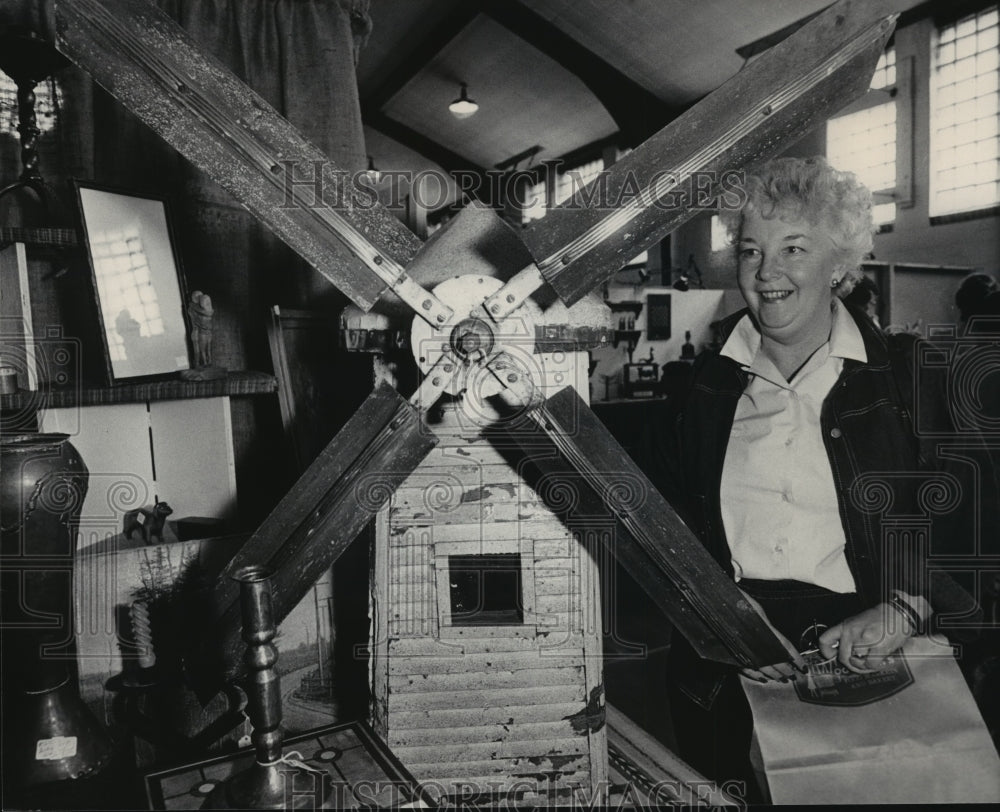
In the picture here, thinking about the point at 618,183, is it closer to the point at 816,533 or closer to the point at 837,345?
the point at 837,345

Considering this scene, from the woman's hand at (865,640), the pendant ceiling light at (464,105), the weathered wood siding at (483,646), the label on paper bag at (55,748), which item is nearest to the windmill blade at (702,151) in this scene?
the weathered wood siding at (483,646)

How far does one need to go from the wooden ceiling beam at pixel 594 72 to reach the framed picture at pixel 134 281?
20.2 ft

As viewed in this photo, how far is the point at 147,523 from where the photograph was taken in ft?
5.96

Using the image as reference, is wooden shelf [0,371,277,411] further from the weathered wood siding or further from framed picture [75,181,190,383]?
the weathered wood siding

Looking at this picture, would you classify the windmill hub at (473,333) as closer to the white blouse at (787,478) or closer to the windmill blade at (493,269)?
the windmill blade at (493,269)

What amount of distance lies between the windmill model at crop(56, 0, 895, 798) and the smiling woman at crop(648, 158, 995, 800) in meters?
0.23

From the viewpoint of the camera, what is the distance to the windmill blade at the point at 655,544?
3.84ft

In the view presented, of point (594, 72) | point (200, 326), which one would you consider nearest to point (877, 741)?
point (200, 326)

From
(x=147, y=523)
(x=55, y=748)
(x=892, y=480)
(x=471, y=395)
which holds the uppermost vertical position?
(x=471, y=395)

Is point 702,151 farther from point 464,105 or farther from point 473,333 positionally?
point 464,105

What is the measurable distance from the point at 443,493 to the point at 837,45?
3.35ft

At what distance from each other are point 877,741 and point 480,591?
76 centimetres

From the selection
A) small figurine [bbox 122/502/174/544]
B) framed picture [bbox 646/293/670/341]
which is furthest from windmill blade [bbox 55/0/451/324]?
framed picture [bbox 646/293/670/341]

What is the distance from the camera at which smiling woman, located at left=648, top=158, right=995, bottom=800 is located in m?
1.38
